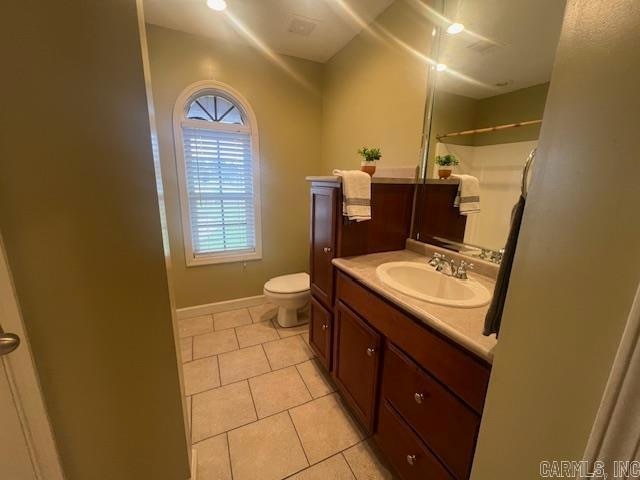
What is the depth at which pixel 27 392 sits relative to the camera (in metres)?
0.74

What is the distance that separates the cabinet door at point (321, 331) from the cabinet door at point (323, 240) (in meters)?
0.08

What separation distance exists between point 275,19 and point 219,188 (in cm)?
147

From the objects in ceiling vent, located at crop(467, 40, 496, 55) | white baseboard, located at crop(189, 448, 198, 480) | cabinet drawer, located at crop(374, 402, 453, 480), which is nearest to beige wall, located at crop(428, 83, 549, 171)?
ceiling vent, located at crop(467, 40, 496, 55)

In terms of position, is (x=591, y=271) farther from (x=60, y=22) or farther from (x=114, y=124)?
(x=60, y=22)

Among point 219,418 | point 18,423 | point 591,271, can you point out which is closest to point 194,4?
point 18,423

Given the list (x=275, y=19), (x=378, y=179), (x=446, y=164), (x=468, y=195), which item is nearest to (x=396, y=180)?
(x=378, y=179)

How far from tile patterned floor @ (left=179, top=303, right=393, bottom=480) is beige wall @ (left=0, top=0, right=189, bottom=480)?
530 mm

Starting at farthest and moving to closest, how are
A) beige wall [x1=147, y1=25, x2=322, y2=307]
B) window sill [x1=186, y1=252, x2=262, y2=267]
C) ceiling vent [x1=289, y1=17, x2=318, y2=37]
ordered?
window sill [x1=186, y1=252, x2=262, y2=267]
beige wall [x1=147, y1=25, x2=322, y2=307]
ceiling vent [x1=289, y1=17, x2=318, y2=37]

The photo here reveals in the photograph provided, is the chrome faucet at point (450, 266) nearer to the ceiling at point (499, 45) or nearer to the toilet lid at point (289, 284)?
the ceiling at point (499, 45)

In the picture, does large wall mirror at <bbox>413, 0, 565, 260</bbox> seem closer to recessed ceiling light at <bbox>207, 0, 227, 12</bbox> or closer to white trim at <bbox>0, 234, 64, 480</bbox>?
recessed ceiling light at <bbox>207, 0, 227, 12</bbox>

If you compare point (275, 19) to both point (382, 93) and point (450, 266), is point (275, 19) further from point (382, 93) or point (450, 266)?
point (450, 266)

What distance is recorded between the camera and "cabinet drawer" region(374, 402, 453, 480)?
0.97m

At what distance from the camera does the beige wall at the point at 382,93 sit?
162cm

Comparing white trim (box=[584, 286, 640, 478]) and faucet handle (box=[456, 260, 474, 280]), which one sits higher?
white trim (box=[584, 286, 640, 478])
